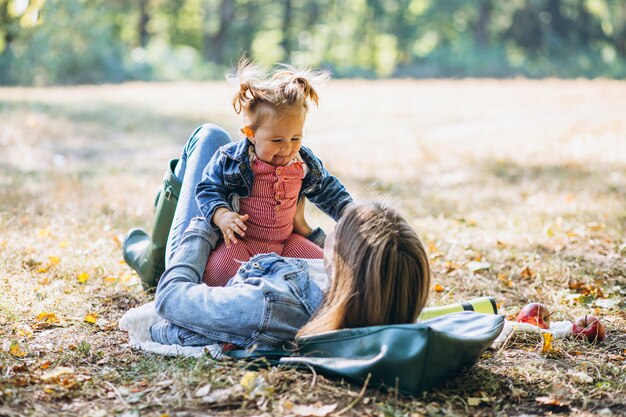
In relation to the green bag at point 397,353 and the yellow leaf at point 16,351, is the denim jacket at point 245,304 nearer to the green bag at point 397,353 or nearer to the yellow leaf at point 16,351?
the green bag at point 397,353

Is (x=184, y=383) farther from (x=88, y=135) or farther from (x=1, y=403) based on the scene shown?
(x=88, y=135)

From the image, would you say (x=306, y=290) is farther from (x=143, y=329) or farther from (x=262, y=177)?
(x=143, y=329)

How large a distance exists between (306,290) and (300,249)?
0.57 m

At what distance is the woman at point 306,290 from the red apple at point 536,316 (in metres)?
1.14

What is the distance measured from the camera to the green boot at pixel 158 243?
4.05 metres

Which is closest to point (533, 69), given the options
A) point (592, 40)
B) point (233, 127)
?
point (592, 40)

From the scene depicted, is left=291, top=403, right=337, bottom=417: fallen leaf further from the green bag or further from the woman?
the woman

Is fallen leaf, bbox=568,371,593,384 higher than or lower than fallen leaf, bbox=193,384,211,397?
lower

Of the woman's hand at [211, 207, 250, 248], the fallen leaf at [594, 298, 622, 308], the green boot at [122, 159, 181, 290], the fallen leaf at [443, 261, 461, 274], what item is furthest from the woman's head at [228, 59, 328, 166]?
the fallen leaf at [594, 298, 622, 308]

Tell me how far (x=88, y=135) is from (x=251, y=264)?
8424 mm

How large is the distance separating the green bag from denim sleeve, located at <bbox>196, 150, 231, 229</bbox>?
0.70m

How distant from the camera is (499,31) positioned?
1314 inches

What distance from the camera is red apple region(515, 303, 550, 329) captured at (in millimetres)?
3854

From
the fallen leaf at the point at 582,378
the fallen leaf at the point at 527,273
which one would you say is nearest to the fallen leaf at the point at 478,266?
the fallen leaf at the point at 527,273
